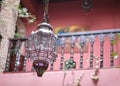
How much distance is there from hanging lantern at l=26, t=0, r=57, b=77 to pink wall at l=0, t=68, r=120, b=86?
130 cm

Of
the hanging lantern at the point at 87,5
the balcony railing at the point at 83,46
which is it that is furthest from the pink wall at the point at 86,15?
the balcony railing at the point at 83,46

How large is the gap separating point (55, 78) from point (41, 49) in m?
1.52

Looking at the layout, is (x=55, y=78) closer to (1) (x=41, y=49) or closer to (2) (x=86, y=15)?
(1) (x=41, y=49)

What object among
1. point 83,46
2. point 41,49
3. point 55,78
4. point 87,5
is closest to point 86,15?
point 87,5

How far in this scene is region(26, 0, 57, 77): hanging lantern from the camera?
306 cm

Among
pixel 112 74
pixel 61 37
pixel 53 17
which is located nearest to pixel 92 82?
pixel 112 74

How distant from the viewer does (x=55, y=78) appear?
4496mm

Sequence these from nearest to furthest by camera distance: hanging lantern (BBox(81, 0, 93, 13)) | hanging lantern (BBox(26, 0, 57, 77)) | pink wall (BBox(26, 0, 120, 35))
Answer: hanging lantern (BBox(26, 0, 57, 77))
pink wall (BBox(26, 0, 120, 35))
hanging lantern (BBox(81, 0, 93, 13))

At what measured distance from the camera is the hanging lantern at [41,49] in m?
3.06

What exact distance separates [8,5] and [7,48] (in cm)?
89

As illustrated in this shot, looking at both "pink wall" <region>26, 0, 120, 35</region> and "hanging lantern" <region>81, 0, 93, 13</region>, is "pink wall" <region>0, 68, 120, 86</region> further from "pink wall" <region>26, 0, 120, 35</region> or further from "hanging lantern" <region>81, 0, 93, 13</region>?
"hanging lantern" <region>81, 0, 93, 13</region>

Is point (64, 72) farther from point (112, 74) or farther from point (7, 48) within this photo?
point (7, 48)

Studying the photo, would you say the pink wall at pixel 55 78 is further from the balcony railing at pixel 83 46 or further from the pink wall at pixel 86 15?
the pink wall at pixel 86 15

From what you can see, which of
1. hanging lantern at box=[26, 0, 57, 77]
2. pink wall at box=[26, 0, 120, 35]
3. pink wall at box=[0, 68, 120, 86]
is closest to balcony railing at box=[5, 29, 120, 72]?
pink wall at box=[0, 68, 120, 86]
